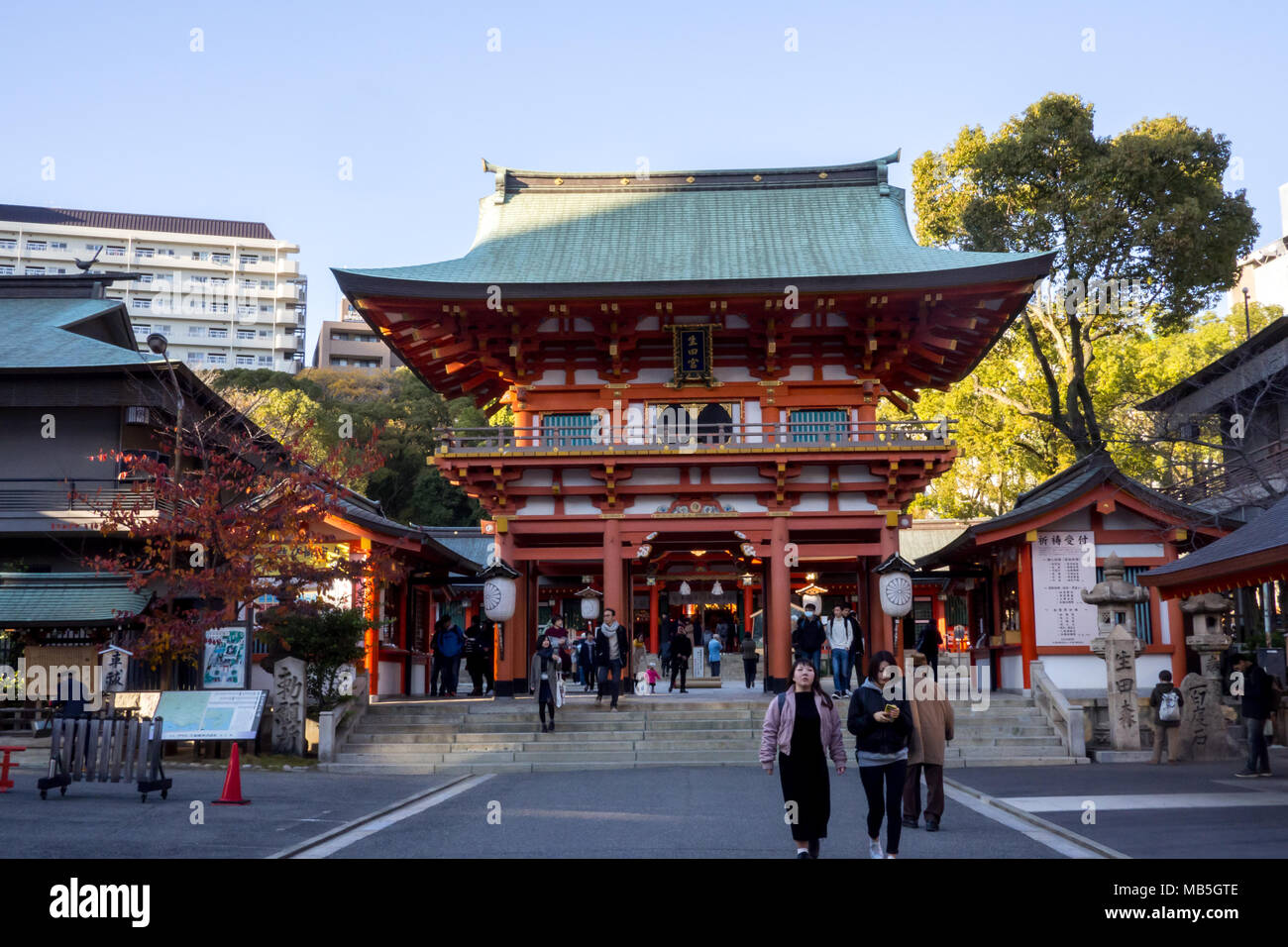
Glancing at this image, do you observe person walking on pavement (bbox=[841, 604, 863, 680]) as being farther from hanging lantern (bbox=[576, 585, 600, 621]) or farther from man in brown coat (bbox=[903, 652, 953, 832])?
hanging lantern (bbox=[576, 585, 600, 621])

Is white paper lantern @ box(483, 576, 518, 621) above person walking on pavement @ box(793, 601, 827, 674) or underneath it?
above

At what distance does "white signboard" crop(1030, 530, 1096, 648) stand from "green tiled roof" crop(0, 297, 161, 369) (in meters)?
20.5

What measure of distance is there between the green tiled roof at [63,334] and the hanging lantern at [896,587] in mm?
17126

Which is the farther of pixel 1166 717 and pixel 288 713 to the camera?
pixel 288 713

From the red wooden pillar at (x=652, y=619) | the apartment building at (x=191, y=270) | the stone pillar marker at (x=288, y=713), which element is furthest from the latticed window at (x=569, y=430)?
the apartment building at (x=191, y=270)

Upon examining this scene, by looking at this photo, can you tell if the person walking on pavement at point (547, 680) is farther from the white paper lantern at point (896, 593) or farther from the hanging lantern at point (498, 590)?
the white paper lantern at point (896, 593)

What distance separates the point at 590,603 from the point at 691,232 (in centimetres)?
1163

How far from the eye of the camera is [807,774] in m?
9.35

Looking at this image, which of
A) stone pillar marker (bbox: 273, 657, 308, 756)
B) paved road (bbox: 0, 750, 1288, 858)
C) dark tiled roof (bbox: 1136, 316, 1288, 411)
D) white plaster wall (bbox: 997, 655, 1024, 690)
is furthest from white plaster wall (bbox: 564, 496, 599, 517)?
dark tiled roof (bbox: 1136, 316, 1288, 411)

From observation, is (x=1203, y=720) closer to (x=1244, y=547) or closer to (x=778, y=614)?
(x=1244, y=547)

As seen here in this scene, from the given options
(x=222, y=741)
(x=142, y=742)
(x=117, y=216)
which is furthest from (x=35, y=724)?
(x=117, y=216)

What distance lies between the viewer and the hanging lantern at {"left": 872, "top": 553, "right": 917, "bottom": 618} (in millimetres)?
24047

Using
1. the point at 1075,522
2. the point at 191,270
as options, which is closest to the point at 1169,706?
the point at 1075,522
